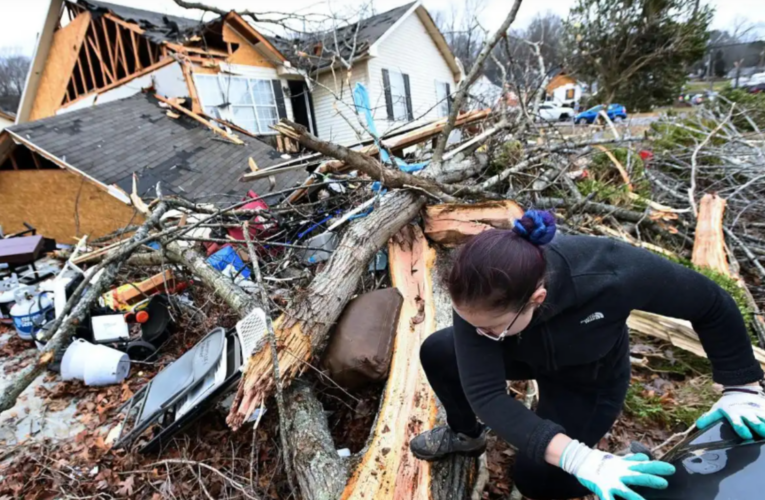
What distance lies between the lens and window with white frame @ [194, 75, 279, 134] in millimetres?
9633

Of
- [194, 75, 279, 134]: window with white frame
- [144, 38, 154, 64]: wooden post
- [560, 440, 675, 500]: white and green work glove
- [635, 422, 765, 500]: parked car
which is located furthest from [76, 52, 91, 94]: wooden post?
[635, 422, 765, 500]: parked car

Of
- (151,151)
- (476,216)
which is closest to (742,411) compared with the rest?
(476,216)

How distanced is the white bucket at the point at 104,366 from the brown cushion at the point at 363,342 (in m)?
1.93

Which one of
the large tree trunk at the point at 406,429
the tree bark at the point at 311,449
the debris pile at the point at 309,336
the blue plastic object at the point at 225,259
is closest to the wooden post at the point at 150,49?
the debris pile at the point at 309,336

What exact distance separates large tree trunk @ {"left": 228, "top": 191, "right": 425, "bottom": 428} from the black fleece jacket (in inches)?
47.5

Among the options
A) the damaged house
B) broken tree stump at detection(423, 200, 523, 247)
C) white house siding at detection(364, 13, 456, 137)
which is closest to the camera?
broken tree stump at detection(423, 200, 523, 247)

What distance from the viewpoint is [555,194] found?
4.92 meters

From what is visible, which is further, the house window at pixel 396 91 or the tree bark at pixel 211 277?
the house window at pixel 396 91

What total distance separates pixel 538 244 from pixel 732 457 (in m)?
0.74

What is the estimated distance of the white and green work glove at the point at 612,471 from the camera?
1069 mm

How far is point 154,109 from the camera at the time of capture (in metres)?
8.88

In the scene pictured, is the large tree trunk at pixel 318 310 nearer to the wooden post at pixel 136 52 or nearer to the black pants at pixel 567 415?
the black pants at pixel 567 415

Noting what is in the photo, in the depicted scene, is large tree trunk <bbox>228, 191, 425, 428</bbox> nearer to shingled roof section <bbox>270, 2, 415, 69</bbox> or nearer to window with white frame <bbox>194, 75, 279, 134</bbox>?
window with white frame <bbox>194, 75, 279, 134</bbox>

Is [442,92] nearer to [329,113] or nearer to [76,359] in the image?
[329,113]
